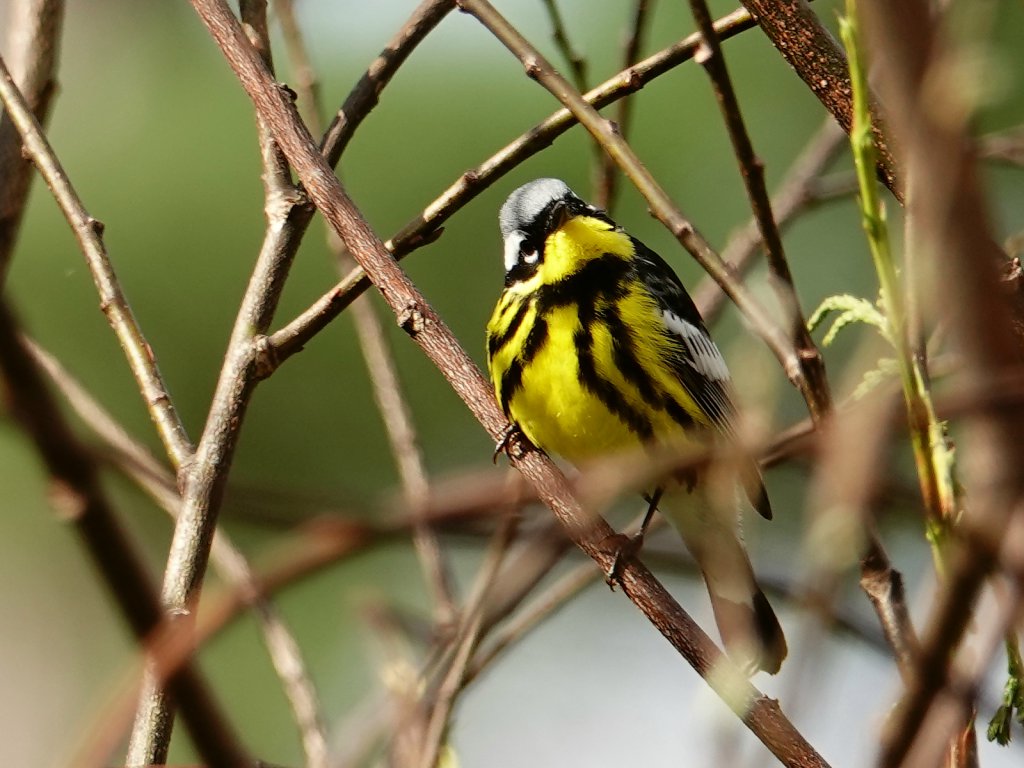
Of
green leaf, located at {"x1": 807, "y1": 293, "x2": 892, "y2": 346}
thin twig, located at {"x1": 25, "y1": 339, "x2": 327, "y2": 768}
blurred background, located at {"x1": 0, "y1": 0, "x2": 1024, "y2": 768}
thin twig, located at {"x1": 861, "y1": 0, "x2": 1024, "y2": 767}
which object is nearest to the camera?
thin twig, located at {"x1": 861, "y1": 0, "x2": 1024, "y2": 767}

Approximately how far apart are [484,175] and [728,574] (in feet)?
3.89

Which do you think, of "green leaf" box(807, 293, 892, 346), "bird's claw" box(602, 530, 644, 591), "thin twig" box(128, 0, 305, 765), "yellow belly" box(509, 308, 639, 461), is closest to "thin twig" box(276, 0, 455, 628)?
"thin twig" box(128, 0, 305, 765)

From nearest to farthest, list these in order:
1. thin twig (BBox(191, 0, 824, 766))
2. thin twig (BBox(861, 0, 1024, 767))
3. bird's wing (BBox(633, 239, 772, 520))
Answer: thin twig (BBox(861, 0, 1024, 767))
thin twig (BBox(191, 0, 824, 766))
bird's wing (BBox(633, 239, 772, 520))

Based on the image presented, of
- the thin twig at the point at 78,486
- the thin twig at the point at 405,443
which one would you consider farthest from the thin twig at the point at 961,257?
the thin twig at the point at 405,443

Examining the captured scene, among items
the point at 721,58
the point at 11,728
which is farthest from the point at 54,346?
the point at 721,58

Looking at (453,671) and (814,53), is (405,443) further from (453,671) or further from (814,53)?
(814,53)

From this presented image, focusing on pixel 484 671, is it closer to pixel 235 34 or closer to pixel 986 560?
pixel 235 34

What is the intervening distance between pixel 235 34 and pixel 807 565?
887 millimetres

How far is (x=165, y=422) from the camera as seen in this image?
51.4 inches

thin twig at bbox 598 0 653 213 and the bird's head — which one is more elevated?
the bird's head

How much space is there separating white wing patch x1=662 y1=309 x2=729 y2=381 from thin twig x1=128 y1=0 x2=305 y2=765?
33.7 inches

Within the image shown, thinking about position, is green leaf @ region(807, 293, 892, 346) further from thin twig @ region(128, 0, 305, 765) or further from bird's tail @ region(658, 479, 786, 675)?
bird's tail @ region(658, 479, 786, 675)

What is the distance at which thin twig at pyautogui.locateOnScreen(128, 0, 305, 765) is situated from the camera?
108 cm

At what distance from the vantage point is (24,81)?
5.09 ft
